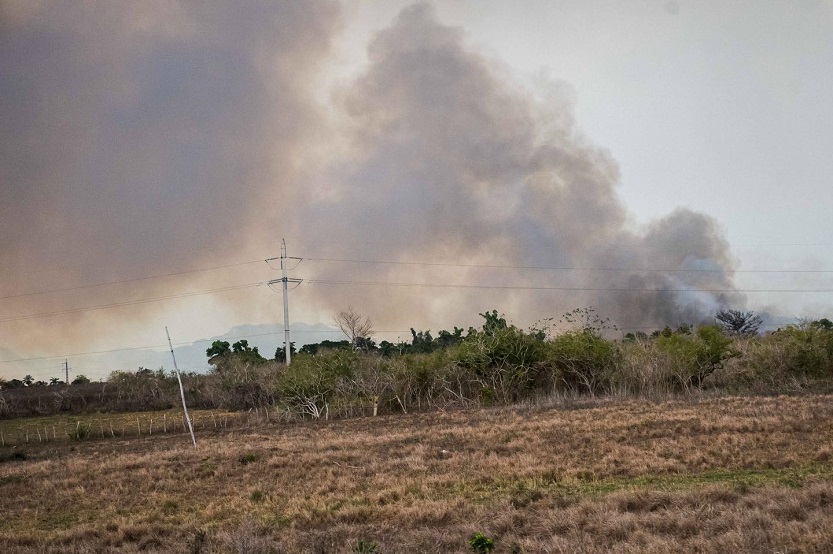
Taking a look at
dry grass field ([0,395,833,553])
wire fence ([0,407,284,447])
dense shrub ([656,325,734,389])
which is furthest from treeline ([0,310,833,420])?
dry grass field ([0,395,833,553])

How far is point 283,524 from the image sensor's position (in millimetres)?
13430

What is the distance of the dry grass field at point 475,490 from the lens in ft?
33.7

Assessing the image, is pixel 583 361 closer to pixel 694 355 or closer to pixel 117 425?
pixel 694 355

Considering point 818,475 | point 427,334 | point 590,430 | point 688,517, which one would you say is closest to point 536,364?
point 590,430

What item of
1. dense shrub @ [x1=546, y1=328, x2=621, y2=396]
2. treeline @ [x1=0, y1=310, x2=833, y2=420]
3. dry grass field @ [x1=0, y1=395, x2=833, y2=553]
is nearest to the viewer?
dry grass field @ [x1=0, y1=395, x2=833, y2=553]

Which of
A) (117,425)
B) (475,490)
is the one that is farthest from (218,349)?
(475,490)

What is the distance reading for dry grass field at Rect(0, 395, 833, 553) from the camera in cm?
1027

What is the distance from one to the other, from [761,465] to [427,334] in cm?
8773

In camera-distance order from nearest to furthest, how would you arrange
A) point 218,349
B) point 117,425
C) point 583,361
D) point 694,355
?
point 694,355, point 583,361, point 117,425, point 218,349

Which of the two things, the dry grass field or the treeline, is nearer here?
the dry grass field

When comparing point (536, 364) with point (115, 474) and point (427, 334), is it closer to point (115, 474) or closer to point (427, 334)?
point (115, 474)

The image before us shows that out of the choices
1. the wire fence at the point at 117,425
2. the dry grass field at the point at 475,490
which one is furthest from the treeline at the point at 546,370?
the dry grass field at the point at 475,490

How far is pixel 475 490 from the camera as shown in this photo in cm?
1605

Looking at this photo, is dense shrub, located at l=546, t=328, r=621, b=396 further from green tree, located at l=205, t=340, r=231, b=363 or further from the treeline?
green tree, located at l=205, t=340, r=231, b=363
